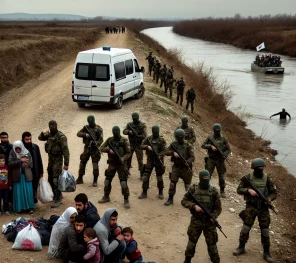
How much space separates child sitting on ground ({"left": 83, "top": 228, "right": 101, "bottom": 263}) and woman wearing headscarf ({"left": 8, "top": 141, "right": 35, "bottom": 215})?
208 centimetres

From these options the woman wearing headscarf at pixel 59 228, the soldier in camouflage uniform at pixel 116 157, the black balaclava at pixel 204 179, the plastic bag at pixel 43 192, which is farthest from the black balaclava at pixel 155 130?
the woman wearing headscarf at pixel 59 228

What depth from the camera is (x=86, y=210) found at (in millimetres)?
5996

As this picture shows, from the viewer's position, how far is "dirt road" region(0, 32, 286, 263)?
7.04 m

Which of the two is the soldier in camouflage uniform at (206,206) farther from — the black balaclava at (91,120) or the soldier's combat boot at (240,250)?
the black balaclava at (91,120)

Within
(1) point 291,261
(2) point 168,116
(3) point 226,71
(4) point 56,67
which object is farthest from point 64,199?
(3) point 226,71

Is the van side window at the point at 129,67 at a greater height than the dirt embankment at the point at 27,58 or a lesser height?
greater

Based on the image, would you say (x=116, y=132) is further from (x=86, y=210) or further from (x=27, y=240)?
Result: (x=27, y=240)

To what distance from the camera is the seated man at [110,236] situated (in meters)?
5.71

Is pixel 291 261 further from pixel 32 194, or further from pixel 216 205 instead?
pixel 32 194

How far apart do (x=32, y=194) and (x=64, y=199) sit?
1002 mm

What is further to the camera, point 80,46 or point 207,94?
point 80,46

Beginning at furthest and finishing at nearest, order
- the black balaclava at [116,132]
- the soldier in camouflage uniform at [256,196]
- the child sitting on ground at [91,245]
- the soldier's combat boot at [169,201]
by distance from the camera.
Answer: the soldier's combat boot at [169,201]
the black balaclava at [116,132]
the soldier in camouflage uniform at [256,196]
the child sitting on ground at [91,245]

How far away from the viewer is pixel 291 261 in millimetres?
7223

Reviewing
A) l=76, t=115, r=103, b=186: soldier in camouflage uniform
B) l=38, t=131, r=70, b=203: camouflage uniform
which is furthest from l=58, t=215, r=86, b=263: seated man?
l=76, t=115, r=103, b=186: soldier in camouflage uniform
